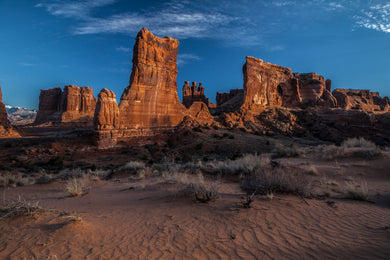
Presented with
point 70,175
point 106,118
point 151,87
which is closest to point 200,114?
point 151,87

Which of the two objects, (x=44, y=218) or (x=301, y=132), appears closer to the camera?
(x=44, y=218)

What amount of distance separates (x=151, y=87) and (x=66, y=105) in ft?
129

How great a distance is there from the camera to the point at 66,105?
1972 inches

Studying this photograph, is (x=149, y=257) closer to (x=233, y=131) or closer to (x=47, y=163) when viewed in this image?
(x=47, y=163)

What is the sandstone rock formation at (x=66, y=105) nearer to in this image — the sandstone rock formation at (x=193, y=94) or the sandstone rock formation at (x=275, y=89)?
the sandstone rock formation at (x=193, y=94)

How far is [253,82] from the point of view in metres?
34.8

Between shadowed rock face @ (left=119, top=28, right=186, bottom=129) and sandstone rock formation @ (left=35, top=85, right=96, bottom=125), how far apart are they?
34053 mm

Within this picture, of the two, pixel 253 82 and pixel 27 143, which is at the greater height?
pixel 253 82

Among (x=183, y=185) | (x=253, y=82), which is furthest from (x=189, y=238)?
(x=253, y=82)

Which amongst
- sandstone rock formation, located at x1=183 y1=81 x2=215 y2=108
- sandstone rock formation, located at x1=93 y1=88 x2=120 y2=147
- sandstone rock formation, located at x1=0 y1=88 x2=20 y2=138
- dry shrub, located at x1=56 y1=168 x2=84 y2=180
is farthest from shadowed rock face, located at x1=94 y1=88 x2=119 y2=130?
sandstone rock formation, located at x1=183 y1=81 x2=215 y2=108

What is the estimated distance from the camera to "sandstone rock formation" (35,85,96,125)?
163 feet

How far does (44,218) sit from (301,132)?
3617 cm

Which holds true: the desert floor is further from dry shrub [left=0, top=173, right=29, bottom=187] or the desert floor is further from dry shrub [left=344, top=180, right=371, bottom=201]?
dry shrub [left=0, top=173, right=29, bottom=187]

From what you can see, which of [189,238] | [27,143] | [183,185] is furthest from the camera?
[27,143]
